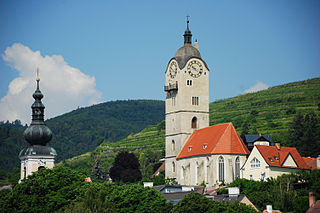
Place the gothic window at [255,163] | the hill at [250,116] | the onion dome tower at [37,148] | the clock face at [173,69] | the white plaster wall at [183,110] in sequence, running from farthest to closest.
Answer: the hill at [250,116], the clock face at [173,69], the white plaster wall at [183,110], the onion dome tower at [37,148], the gothic window at [255,163]

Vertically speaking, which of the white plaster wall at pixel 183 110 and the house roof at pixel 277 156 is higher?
the white plaster wall at pixel 183 110

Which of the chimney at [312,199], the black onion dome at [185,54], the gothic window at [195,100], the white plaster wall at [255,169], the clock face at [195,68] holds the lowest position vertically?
the chimney at [312,199]

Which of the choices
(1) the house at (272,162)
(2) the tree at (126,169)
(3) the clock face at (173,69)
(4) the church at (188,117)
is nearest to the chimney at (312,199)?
(1) the house at (272,162)

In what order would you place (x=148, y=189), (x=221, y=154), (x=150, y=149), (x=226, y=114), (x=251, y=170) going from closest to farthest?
(x=148, y=189)
(x=251, y=170)
(x=221, y=154)
(x=150, y=149)
(x=226, y=114)

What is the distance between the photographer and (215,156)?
252 feet

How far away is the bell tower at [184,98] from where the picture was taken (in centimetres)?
8575

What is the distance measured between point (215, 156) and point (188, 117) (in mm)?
10228

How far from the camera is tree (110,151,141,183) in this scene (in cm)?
10069

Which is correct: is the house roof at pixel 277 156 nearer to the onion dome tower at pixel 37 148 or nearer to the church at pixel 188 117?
the church at pixel 188 117

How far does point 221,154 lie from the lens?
76.7 meters

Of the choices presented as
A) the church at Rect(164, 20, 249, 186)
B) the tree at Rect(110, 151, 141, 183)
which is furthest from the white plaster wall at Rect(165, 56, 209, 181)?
the tree at Rect(110, 151, 141, 183)

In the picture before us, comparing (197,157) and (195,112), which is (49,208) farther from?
(195,112)

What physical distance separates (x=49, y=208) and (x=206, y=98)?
31.2 metres

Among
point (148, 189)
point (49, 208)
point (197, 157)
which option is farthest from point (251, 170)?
point (49, 208)
